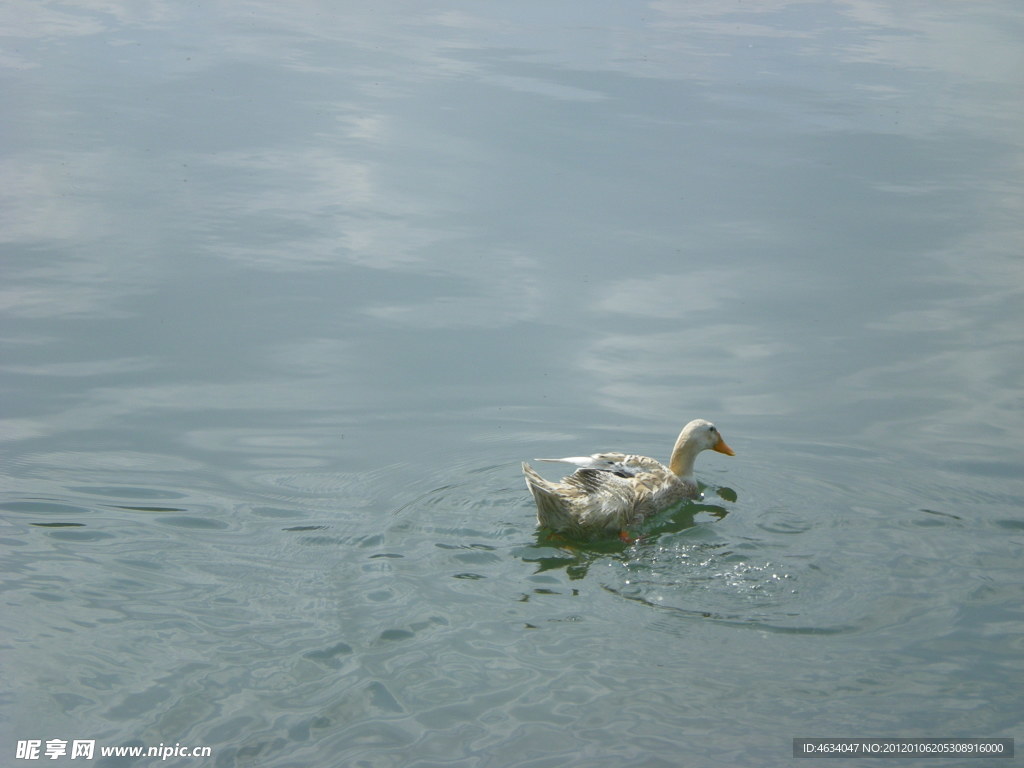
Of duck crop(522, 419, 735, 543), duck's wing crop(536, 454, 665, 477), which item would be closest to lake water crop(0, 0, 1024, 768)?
duck crop(522, 419, 735, 543)

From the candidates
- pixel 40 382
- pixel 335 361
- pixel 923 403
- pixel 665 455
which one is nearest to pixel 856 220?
pixel 923 403

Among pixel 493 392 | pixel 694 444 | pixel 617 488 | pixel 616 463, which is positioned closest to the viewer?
pixel 617 488

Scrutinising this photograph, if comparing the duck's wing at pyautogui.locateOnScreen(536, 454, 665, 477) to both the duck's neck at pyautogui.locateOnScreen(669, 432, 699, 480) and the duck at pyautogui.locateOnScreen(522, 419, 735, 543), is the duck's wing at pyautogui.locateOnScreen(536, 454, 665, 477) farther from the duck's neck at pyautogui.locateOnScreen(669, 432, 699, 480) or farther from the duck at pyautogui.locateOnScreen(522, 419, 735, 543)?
the duck's neck at pyautogui.locateOnScreen(669, 432, 699, 480)

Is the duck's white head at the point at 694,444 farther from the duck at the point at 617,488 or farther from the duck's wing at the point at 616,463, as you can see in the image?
the duck's wing at the point at 616,463

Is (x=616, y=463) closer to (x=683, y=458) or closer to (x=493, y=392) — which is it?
(x=683, y=458)

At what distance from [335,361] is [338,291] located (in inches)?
47.7

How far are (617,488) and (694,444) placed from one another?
939 mm

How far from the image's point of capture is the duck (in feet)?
Result: 25.2

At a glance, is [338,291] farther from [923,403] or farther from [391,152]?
[923,403]

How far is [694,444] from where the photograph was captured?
8.76 meters

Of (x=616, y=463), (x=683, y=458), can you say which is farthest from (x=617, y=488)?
(x=683, y=458)

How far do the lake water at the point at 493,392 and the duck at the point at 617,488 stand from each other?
220mm

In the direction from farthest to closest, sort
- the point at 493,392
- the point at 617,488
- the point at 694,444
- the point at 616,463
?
the point at 493,392 → the point at 694,444 → the point at 616,463 → the point at 617,488

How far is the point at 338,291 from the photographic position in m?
10.9
